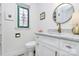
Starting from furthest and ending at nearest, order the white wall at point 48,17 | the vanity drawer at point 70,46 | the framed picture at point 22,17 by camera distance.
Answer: the white wall at point 48,17 < the framed picture at point 22,17 < the vanity drawer at point 70,46

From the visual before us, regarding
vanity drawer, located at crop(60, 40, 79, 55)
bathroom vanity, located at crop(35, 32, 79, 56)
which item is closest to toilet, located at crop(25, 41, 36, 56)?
bathroom vanity, located at crop(35, 32, 79, 56)

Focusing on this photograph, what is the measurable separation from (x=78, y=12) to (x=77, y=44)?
0.73 m

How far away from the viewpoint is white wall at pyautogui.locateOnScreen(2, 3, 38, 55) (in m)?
1.73

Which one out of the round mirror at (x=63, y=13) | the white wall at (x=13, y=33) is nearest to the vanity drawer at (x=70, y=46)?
the round mirror at (x=63, y=13)

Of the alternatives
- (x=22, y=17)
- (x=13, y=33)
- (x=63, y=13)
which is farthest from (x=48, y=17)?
(x=13, y=33)

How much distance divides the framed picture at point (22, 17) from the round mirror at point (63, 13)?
516 millimetres

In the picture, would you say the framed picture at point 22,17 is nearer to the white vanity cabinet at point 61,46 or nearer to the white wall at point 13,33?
the white wall at point 13,33

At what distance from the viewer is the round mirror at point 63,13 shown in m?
1.48

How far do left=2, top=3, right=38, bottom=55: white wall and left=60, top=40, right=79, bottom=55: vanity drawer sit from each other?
0.99 meters

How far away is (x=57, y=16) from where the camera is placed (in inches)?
67.4

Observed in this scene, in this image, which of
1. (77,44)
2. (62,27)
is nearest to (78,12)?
(62,27)

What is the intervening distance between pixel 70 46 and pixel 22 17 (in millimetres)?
1078

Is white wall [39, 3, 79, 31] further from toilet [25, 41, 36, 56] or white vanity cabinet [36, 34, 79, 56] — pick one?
white vanity cabinet [36, 34, 79, 56]

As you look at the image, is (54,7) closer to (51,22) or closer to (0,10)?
(51,22)
